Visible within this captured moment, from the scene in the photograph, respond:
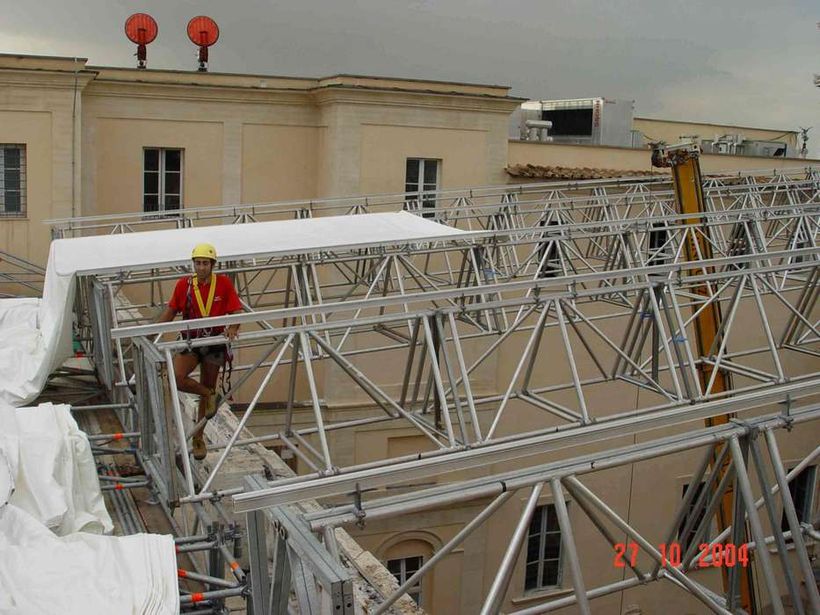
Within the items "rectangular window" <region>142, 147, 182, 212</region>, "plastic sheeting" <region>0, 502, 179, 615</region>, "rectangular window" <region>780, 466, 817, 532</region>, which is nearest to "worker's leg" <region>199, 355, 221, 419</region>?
"plastic sheeting" <region>0, 502, 179, 615</region>

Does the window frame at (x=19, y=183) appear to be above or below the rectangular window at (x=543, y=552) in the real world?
above

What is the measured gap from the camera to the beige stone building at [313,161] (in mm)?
20906

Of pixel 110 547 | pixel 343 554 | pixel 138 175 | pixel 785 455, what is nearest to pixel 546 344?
pixel 785 455

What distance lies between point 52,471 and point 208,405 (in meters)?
2.14

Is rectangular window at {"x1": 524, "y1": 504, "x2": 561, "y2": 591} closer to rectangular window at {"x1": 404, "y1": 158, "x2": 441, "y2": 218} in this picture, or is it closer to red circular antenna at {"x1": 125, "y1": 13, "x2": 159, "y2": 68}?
rectangular window at {"x1": 404, "y1": 158, "x2": 441, "y2": 218}

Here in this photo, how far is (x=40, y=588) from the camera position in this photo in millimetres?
5988

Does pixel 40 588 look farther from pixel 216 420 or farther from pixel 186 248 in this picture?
pixel 186 248

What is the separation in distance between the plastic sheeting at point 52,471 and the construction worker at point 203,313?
50.0 inches

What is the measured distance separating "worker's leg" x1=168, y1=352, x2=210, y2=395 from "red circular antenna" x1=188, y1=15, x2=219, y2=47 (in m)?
18.7

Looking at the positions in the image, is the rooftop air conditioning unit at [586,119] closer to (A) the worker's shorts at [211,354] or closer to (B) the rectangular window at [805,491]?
(B) the rectangular window at [805,491]

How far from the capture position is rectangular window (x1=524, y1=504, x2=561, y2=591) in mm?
24156

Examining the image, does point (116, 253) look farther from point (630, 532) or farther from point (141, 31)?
point (141, 31)

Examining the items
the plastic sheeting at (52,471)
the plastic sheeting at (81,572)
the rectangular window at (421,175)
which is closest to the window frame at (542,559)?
the rectangular window at (421,175)

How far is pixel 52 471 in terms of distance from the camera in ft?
25.5
